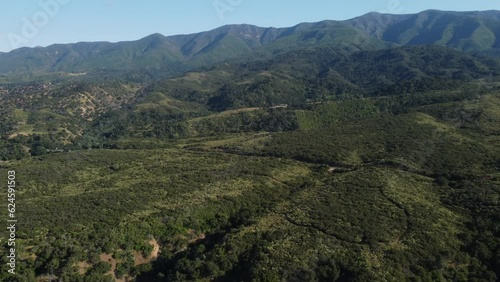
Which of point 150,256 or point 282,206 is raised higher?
point 150,256

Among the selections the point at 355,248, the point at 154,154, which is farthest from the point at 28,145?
the point at 355,248

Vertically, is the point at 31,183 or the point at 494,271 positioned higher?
the point at 31,183

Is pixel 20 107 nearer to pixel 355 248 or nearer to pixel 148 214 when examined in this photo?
pixel 148 214

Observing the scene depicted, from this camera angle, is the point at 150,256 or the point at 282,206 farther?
the point at 282,206

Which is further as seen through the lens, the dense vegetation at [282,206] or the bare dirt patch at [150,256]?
the bare dirt patch at [150,256]

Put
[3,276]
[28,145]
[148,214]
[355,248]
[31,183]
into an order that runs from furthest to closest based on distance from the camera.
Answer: [28,145], [31,183], [148,214], [355,248], [3,276]

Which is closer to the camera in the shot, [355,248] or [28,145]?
[355,248]

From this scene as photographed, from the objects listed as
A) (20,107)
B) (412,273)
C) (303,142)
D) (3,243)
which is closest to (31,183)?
(3,243)

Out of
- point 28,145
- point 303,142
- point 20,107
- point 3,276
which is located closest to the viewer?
point 3,276

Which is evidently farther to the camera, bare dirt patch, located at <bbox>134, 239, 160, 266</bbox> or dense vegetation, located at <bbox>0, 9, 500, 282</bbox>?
bare dirt patch, located at <bbox>134, 239, 160, 266</bbox>

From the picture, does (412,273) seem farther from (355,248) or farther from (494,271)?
(494,271)
